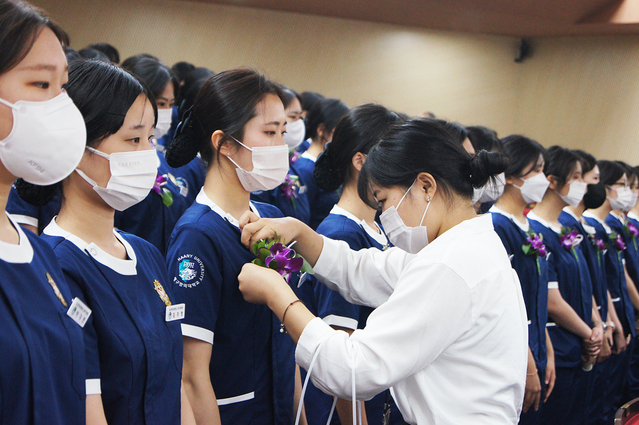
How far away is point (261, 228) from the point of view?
6.56 feet

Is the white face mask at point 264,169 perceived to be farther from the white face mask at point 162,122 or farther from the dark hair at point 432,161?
the white face mask at point 162,122

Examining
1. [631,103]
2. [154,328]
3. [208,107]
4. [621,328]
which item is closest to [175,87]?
[208,107]

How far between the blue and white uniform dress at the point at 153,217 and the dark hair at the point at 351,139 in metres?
0.96

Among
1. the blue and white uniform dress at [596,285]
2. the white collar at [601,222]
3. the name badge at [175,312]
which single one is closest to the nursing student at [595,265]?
the blue and white uniform dress at [596,285]

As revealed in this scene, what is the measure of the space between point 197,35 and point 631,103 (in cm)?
732

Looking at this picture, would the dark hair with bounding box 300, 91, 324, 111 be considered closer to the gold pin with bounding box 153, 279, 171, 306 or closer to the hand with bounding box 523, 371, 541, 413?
the hand with bounding box 523, 371, 541, 413

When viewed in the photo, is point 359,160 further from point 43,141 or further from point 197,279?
point 43,141

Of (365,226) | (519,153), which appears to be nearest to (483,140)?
(519,153)

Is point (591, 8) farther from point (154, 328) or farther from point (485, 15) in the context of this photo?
point (154, 328)

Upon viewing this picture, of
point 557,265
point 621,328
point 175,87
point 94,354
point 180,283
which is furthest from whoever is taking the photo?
point 621,328

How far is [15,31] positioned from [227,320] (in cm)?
114

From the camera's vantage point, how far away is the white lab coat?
166 centimetres

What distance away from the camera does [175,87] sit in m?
4.02

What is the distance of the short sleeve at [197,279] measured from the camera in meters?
1.85
